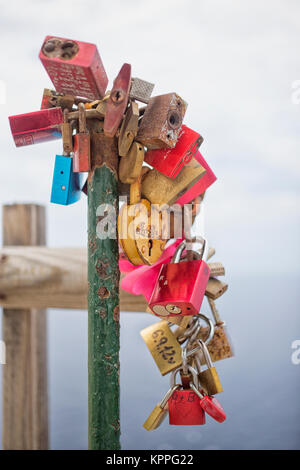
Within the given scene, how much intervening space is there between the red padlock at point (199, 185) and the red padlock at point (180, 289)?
0.08 m

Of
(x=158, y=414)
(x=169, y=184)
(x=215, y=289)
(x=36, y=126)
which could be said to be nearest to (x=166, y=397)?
(x=158, y=414)

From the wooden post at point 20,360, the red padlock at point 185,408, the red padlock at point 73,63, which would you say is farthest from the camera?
the wooden post at point 20,360

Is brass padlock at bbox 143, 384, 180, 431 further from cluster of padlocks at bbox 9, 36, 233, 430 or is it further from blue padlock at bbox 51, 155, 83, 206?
blue padlock at bbox 51, 155, 83, 206

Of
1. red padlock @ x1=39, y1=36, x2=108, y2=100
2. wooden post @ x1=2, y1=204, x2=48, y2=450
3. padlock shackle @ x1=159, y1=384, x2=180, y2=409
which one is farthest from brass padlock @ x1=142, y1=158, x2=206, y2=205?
wooden post @ x1=2, y1=204, x2=48, y2=450

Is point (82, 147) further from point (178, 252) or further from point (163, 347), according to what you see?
point (163, 347)

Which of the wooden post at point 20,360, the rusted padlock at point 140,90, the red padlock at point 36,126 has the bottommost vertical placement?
the wooden post at point 20,360

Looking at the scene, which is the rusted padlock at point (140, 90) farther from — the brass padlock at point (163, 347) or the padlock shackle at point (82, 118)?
the brass padlock at point (163, 347)

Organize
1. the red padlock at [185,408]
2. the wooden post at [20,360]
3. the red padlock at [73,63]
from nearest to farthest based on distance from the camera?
the red padlock at [73,63], the red padlock at [185,408], the wooden post at [20,360]

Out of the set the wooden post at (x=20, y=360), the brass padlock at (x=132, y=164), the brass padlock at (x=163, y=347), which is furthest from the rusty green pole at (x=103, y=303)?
the wooden post at (x=20, y=360)

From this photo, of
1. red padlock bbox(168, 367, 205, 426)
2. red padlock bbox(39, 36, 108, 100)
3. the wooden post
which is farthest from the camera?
the wooden post

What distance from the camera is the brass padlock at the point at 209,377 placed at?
57cm

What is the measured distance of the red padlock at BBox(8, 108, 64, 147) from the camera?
1.66 feet
